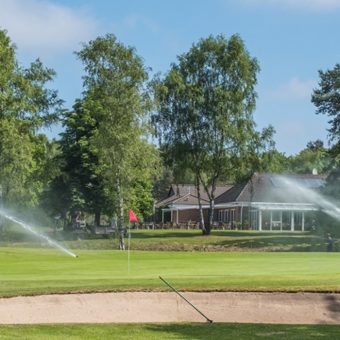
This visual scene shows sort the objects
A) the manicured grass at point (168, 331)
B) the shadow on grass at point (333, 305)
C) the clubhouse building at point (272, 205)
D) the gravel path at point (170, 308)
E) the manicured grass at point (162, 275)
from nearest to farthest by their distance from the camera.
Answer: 1. the manicured grass at point (168, 331)
2. the gravel path at point (170, 308)
3. the shadow on grass at point (333, 305)
4. the manicured grass at point (162, 275)
5. the clubhouse building at point (272, 205)

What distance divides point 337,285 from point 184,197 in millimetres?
85250

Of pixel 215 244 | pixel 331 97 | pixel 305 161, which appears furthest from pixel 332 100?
pixel 305 161

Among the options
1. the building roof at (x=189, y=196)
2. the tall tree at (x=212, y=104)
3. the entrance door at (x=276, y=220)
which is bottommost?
the entrance door at (x=276, y=220)

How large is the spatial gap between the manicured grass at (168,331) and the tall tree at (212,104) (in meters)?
45.0

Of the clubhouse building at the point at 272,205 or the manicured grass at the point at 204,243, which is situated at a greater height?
the clubhouse building at the point at 272,205

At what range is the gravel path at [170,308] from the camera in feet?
46.4

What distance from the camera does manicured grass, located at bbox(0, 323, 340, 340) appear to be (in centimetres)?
1154

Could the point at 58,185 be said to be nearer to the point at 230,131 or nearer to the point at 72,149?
the point at 72,149

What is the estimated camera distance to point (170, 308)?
15.0m

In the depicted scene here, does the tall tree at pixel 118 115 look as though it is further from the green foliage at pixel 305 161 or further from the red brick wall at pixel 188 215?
the green foliage at pixel 305 161

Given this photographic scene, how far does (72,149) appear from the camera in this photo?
67062 mm

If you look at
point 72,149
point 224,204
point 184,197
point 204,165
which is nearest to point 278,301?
point 204,165

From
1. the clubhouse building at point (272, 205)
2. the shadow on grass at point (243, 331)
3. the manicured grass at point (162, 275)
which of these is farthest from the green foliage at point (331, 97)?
the shadow on grass at point (243, 331)

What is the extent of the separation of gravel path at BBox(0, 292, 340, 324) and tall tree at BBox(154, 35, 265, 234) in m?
42.4
